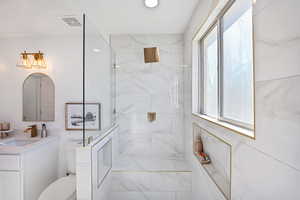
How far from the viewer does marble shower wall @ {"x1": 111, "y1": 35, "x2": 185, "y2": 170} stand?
2631 millimetres

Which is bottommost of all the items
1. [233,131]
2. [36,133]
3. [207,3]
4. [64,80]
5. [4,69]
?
[36,133]

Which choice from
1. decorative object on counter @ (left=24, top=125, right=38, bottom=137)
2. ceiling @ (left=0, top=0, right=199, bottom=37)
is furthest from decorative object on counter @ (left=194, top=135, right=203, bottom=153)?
decorative object on counter @ (left=24, top=125, right=38, bottom=137)

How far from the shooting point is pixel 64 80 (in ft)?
8.64

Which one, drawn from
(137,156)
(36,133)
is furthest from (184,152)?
(36,133)

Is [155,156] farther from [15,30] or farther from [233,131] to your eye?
[15,30]

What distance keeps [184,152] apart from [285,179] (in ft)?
6.70

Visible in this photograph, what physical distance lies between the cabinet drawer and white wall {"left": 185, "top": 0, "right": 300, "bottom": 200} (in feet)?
7.34

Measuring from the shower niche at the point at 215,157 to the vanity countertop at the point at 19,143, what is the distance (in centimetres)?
196

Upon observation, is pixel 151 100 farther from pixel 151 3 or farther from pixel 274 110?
pixel 274 110

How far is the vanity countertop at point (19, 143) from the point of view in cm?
201

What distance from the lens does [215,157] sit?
1.47 m

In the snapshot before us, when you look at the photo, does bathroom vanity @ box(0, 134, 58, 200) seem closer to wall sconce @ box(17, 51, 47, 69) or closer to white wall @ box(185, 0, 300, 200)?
wall sconce @ box(17, 51, 47, 69)

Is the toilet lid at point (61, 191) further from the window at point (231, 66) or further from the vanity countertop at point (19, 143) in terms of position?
the window at point (231, 66)

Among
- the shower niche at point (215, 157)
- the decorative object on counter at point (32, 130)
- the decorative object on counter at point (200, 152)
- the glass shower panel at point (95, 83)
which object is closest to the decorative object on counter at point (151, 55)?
the glass shower panel at point (95, 83)
